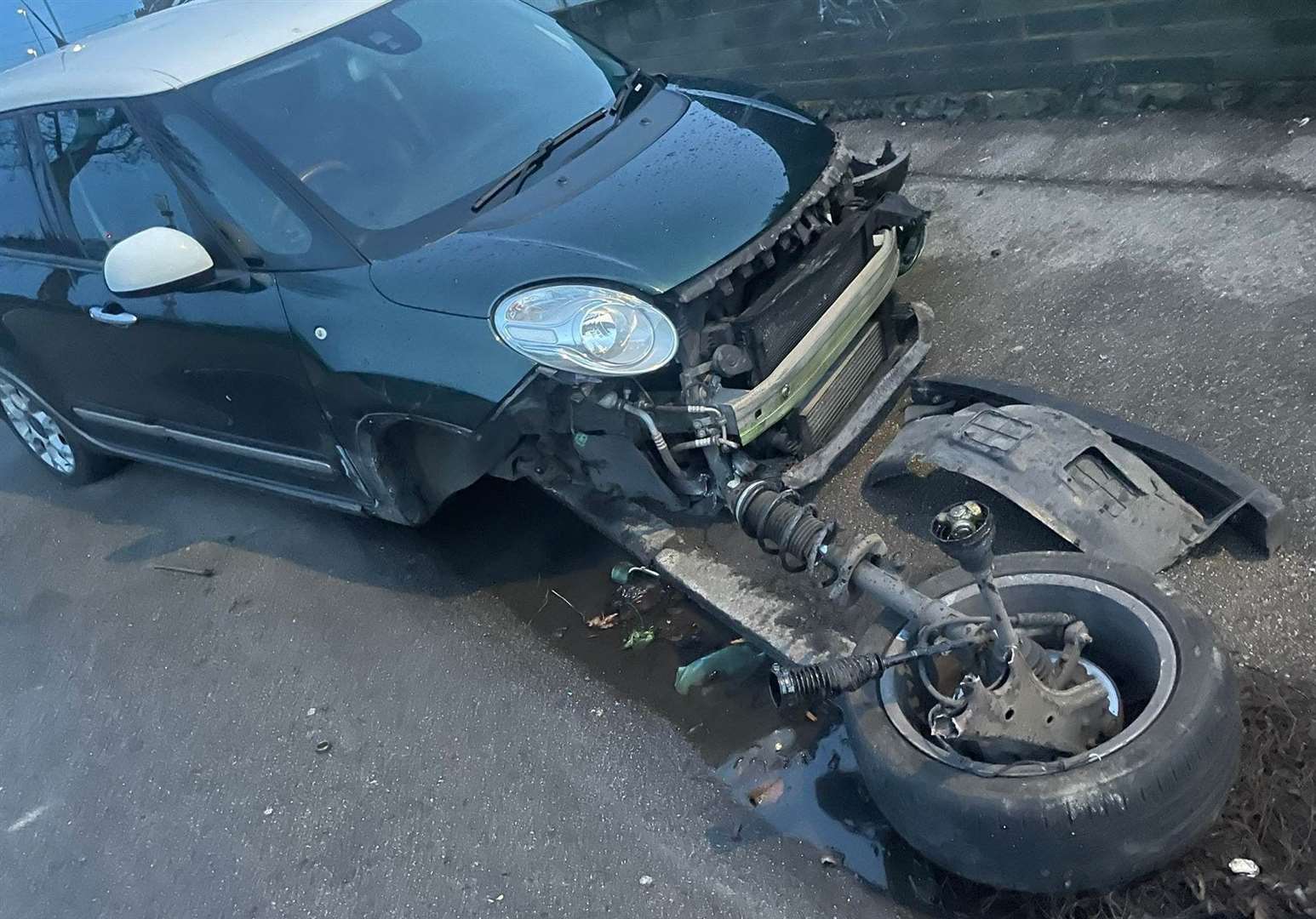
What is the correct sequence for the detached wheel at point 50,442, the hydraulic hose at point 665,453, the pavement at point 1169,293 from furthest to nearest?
1. the detached wheel at point 50,442
2. the hydraulic hose at point 665,453
3. the pavement at point 1169,293

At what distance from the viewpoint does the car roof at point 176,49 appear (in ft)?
12.0

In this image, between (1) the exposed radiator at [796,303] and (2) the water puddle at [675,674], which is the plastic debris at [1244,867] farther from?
(1) the exposed radiator at [796,303]

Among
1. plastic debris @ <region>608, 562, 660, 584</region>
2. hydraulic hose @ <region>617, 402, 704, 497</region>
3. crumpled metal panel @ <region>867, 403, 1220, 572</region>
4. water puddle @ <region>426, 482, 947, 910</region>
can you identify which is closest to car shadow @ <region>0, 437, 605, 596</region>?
water puddle @ <region>426, 482, 947, 910</region>

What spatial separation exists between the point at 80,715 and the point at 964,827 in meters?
3.28

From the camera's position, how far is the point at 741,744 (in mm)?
2934

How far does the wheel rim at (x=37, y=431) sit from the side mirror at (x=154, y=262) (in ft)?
6.68

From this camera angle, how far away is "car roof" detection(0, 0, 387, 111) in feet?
12.0

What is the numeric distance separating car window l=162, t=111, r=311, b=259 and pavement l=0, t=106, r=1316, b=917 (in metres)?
1.35

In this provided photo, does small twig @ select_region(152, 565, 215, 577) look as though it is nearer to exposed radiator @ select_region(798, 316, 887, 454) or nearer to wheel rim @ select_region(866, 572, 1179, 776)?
exposed radiator @ select_region(798, 316, 887, 454)

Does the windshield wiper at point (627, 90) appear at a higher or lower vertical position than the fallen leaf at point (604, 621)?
higher

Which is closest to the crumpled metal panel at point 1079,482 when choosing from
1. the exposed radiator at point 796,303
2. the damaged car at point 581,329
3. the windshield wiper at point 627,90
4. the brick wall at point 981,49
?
the damaged car at point 581,329

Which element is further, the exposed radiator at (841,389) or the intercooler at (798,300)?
the exposed radiator at (841,389)

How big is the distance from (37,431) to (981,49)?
5516 millimetres

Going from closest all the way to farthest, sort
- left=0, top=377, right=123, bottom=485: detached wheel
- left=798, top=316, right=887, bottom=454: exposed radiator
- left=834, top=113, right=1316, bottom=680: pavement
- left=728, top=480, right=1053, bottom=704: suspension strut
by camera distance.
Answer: left=728, top=480, right=1053, bottom=704: suspension strut, left=834, top=113, right=1316, bottom=680: pavement, left=798, top=316, right=887, bottom=454: exposed radiator, left=0, top=377, right=123, bottom=485: detached wheel
